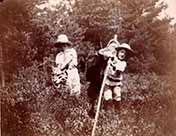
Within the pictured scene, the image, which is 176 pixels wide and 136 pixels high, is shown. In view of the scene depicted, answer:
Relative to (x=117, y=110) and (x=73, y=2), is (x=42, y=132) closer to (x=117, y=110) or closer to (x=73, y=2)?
(x=117, y=110)

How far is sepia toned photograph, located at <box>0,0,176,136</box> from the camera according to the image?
127 centimetres

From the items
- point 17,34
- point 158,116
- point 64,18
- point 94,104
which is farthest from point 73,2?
point 158,116

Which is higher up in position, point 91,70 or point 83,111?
point 91,70

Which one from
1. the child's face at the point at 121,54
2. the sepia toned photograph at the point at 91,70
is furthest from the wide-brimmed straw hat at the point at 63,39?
the child's face at the point at 121,54

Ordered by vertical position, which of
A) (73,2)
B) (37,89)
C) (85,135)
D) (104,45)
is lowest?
(85,135)

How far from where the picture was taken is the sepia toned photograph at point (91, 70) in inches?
50.2

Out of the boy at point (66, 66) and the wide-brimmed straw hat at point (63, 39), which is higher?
the wide-brimmed straw hat at point (63, 39)

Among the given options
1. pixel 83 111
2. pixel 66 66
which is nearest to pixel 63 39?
pixel 66 66

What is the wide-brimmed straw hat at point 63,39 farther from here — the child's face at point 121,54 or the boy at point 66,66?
the child's face at point 121,54

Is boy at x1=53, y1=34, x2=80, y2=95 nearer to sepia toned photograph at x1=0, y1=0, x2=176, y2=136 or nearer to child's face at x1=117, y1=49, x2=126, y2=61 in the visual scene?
sepia toned photograph at x1=0, y1=0, x2=176, y2=136

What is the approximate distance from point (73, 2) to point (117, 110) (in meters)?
0.32

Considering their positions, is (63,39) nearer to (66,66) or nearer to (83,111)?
(66,66)

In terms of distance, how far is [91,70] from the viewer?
1.28 m

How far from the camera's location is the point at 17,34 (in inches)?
52.1
